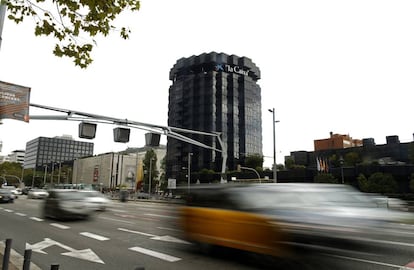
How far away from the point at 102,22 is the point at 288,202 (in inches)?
204

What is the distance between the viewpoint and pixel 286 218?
575 centimetres

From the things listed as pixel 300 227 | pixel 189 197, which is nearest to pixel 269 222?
pixel 300 227

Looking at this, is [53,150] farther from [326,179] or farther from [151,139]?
[151,139]

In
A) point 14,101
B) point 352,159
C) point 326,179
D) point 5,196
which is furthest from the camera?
point 352,159

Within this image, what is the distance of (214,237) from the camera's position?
24.1 feet

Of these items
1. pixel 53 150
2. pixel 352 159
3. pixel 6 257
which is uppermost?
pixel 53 150

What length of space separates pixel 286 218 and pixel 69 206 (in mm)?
12381

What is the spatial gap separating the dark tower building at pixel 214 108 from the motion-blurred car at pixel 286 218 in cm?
8422

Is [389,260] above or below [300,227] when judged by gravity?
below

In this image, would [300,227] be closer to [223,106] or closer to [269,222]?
[269,222]

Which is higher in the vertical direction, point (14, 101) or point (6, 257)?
point (14, 101)

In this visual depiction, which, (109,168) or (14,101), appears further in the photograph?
(109,168)

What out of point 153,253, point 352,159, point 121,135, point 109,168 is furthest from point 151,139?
point 109,168

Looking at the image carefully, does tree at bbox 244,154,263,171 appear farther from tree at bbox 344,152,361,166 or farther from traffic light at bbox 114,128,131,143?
traffic light at bbox 114,128,131,143
